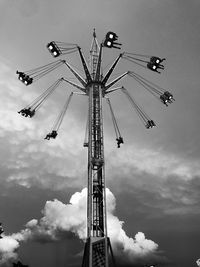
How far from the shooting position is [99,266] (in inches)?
1069

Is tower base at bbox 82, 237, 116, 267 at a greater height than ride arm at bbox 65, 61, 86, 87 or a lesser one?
lesser

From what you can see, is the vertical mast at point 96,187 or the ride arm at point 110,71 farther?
the ride arm at point 110,71

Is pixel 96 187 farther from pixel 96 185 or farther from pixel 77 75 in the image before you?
pixel 77 75

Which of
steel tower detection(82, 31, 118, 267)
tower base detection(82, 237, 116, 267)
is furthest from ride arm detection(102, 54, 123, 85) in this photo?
tower base detection(82, 237, 116, 267)

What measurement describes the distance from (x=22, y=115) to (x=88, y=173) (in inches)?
375

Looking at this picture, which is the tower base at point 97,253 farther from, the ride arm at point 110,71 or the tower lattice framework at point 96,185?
the ride arm at point 110,71

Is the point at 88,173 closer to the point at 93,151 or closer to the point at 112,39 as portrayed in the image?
the point at 93,151

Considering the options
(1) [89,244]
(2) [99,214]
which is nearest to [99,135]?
(2) [99,214]

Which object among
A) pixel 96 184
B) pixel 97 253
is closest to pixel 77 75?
pixel 96 184

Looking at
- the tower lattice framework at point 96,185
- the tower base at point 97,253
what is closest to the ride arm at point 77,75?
the tower lattice framework at point 96,185

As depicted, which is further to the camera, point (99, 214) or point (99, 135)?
point (99, 135)

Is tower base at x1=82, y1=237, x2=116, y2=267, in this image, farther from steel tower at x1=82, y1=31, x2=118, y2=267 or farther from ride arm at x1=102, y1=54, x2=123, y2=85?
ride arm at x1=102, y1=54, x2=123, y2=85

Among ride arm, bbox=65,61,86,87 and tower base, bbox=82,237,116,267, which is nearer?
tower base, bbox=82,237,116,267

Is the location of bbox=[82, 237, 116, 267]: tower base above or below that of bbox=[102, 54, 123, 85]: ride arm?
below
